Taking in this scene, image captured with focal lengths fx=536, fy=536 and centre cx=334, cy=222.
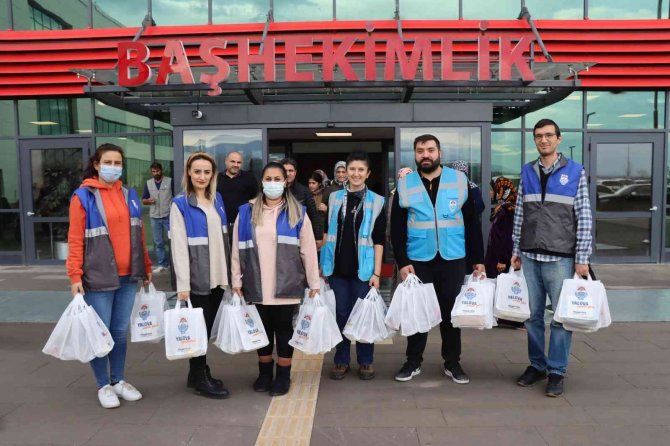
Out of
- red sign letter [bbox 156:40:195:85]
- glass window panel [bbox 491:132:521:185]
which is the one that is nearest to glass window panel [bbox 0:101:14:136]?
red sign letter [bbox 156:40:195:85]

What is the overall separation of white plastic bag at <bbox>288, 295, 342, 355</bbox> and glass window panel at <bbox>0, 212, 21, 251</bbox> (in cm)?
854

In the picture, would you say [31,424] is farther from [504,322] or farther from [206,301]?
[504,322]

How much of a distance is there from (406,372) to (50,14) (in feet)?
31.7

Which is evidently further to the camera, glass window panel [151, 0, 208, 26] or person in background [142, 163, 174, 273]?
glass window panel [151, 0, 208, 26]

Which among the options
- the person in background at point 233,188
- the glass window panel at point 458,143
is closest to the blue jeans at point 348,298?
the person in background at point 233,188

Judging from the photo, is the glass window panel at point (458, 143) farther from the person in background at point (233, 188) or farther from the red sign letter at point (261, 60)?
the person in background at point (233, 188)

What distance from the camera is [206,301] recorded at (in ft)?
13.0

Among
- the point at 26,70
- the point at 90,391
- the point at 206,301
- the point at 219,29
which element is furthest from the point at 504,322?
the point at 26,70

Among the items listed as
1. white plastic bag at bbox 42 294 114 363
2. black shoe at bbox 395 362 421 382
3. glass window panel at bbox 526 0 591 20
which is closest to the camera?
white plastic bag at bbox 42 294 114 363

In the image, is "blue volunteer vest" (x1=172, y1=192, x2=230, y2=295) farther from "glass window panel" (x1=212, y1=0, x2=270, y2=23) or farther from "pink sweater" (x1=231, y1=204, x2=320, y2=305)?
"glass window panel" (x1=212, y1=0, x2=270, y2=23)

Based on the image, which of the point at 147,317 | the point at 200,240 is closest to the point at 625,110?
the point at 200,240

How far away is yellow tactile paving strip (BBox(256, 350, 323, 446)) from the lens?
3348mm

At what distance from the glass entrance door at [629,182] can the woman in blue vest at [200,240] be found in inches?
317

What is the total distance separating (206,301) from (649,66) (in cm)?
919
